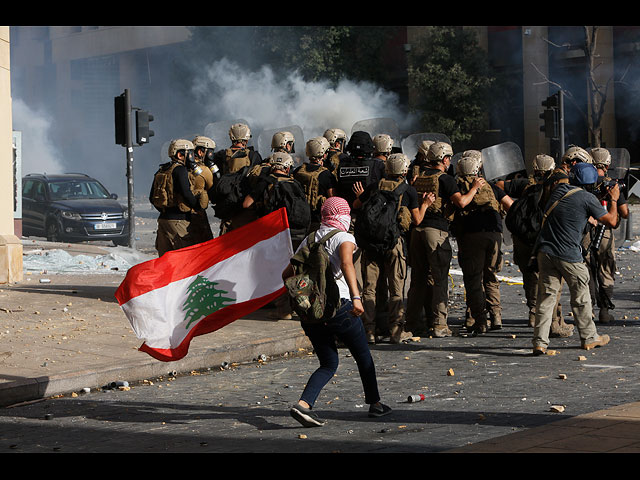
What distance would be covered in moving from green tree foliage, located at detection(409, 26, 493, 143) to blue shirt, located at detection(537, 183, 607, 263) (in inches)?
1170

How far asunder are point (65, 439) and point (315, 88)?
1480 inches

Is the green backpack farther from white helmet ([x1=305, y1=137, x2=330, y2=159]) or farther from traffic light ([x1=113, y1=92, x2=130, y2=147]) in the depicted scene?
traffic light ([x1=113, y1=92, x2=130, y2=147])

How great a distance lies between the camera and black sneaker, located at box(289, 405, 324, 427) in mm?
6305

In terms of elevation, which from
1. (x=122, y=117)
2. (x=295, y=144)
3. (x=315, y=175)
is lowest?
(x=315, y=175)

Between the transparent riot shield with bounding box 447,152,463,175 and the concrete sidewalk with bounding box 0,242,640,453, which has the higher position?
the transparent riot shield with bounding box 447,152,463,175

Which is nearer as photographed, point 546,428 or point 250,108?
point 546,428

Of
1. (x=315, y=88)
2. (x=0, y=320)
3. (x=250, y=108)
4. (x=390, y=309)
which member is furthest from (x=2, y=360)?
(x=250, y=108)

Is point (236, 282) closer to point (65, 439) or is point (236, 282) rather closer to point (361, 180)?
point (65, 439)

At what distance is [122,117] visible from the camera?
17.7 metres

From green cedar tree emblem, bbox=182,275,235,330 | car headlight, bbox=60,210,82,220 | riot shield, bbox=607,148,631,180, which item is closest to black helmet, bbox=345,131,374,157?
green cedar tree emblem, bbox=182,275,235,330

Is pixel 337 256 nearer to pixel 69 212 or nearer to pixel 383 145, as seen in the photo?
pixel 383 145

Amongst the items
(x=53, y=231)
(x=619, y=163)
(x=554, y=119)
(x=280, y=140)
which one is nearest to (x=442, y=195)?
(x=280, y=140)

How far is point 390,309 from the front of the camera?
9.80m

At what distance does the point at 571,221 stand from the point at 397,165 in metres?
1.66
